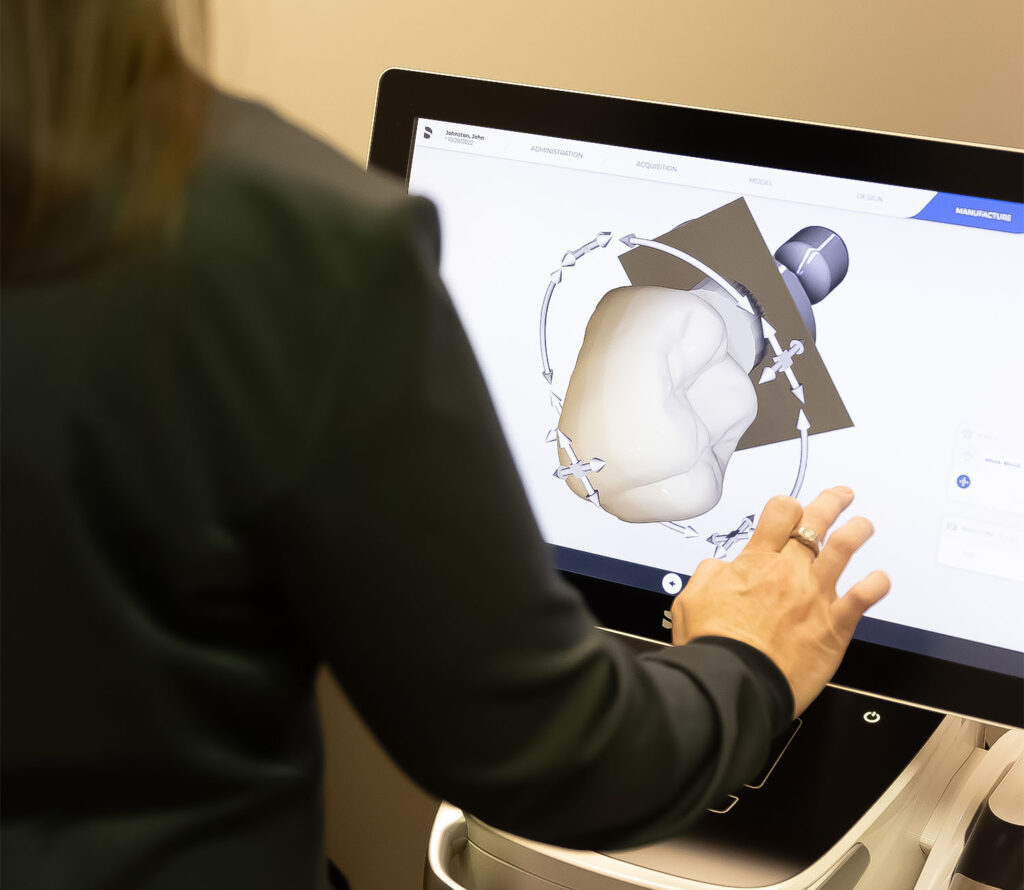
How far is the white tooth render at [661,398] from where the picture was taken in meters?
0.71

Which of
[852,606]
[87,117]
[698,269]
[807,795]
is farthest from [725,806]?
[87,117]

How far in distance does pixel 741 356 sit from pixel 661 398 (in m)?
0.06

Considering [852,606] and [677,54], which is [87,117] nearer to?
[852,606]

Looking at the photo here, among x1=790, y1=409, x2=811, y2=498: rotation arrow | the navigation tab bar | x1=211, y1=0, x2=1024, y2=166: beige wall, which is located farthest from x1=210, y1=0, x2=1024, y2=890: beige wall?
x1=790, y1=409, x2=811, y2=498: rotation arrow

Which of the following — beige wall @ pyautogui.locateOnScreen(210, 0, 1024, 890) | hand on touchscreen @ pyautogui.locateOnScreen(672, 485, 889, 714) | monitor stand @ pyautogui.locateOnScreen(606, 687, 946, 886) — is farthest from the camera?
beige wall @ pyautogui.locateOnScreen(210, 0, 1024, 890)

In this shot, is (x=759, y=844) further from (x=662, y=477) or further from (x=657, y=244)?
(x=657, y=244)

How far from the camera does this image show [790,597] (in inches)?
23.0

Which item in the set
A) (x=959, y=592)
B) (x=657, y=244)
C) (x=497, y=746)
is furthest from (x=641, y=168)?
(x=497, y=746)

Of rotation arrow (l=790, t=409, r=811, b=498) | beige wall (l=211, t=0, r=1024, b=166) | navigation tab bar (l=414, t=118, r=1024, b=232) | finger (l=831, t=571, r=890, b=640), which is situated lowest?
finger (l=831, t=571, r=890, b=640)

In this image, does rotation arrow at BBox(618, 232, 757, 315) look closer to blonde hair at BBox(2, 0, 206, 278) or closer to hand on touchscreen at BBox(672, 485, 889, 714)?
hand on touchscreen at BBox(672, 485, 889, 714)

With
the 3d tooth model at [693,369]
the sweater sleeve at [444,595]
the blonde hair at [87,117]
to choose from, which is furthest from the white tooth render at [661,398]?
the blonde hair at [87,117]

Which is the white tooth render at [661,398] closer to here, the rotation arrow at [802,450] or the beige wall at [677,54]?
the rotation arrow at [802,450]

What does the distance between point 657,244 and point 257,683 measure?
1.42 feet

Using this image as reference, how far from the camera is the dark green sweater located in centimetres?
34
